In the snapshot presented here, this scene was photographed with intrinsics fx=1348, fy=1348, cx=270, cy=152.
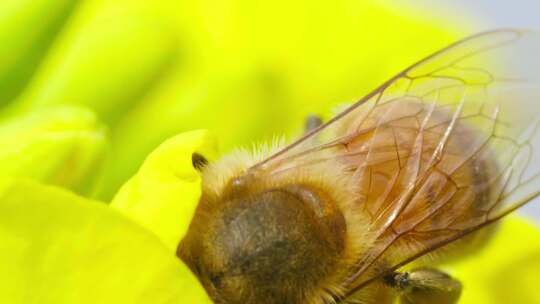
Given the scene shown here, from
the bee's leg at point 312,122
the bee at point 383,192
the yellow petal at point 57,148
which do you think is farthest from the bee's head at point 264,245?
the bee's leg at point 312,122

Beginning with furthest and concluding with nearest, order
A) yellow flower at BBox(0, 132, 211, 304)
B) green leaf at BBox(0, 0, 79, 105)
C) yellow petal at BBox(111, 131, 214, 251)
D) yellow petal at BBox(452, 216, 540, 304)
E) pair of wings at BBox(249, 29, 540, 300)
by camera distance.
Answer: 1. yellow petal at BBox(452, 216, 540, 304)
2. green leaf at BBox(0, 0, 79, 105)
3. pair of wings at BBox(249, 29, 540, 300)
4. yellow petal at BBox(111, 131, 214, 251)
5. yellow flower at BBox(0, 132, 211, 304)

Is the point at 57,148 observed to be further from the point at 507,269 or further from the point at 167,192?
the point at 507,269

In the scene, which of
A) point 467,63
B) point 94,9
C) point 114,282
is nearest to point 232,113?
point 94,9

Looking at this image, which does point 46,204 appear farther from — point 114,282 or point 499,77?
point 499,77

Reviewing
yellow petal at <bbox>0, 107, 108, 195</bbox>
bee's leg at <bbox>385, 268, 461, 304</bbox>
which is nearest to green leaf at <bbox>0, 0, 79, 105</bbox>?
yellow petal at <bbox>0, 107, 108, 195</bbox>

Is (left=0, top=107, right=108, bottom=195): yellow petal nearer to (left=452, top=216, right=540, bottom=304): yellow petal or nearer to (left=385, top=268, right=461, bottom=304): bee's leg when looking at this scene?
(left=385, top=268, right=461, bottom=304): bee's leg

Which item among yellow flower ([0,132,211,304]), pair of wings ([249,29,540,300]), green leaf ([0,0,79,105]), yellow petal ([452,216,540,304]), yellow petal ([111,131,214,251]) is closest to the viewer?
yellow flower ([0,132,211,304])

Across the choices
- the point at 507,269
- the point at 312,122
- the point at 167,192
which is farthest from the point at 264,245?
the point at 507,269
